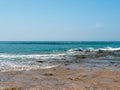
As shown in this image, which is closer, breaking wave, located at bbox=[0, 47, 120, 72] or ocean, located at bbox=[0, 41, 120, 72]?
breaking wave, located at bbox=[0, 47, 120, 72]

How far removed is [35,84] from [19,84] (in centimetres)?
58

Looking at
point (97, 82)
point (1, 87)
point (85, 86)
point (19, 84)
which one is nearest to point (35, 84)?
point (19, 84)

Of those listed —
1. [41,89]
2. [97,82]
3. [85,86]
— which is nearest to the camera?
[41,89]

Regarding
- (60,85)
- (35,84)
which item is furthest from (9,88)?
(60,85)

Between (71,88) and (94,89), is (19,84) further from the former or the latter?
(94,89)

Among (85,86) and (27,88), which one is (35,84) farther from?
(85,86)

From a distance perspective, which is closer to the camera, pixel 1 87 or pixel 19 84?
pixel 1 87

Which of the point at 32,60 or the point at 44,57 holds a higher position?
the point at 32,60

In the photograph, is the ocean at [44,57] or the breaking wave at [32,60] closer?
the breaking wave at [32,60]

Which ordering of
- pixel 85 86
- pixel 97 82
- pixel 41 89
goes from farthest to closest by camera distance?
1. pixel 97 82
2. pixel 85 86
3. pixel 41 89

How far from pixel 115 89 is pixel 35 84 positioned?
9.32 ft

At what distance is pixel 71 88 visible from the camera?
24.8ft

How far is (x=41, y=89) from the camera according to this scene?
7398mm

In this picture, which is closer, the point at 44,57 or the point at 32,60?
the point at 32,60
